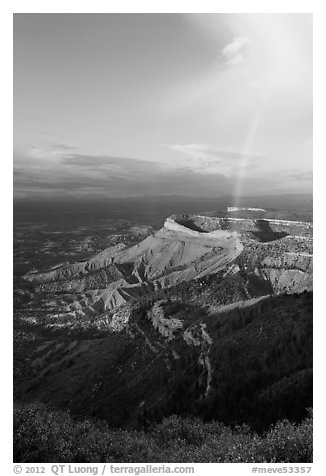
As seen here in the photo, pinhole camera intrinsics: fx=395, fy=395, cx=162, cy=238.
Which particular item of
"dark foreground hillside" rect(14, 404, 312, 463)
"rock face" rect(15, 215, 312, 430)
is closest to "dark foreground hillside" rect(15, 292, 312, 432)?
"rock face" rect(15, 215, 312, 430)

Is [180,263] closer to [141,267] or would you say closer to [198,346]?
[141,267]

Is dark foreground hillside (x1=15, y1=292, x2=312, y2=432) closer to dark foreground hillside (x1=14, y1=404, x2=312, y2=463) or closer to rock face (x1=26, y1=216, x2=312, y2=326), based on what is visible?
dark foreground hillside (x1=14, y1=404, x2=312, y2=463)

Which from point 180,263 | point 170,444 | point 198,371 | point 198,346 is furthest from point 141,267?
point 170,444

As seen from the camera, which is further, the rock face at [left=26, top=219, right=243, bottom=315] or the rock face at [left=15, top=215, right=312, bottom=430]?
the rock face at [left=26, top=219, right=243, bottom=315]

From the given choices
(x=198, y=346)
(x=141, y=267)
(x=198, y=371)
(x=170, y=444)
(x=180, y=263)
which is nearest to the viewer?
(x=170, y=444)

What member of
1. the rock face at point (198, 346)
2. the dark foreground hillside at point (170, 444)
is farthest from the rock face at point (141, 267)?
the dark foreground hillside at point (170, 444)
